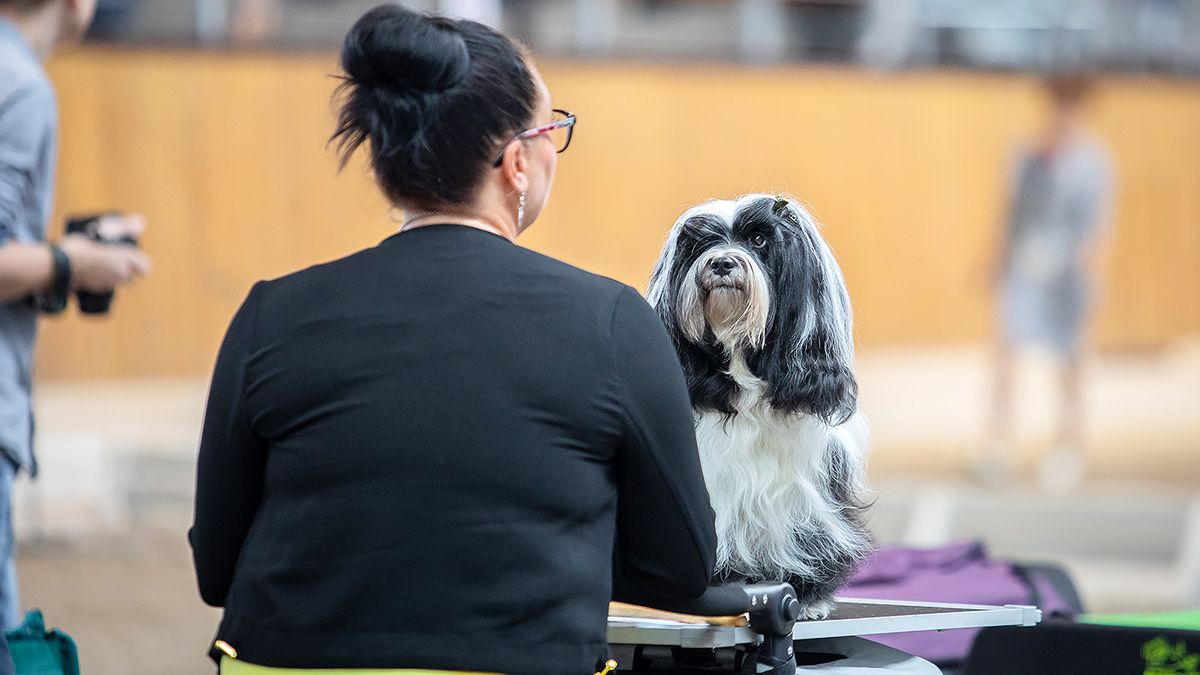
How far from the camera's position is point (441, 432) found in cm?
141

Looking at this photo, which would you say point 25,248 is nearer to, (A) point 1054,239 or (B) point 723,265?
(B) point 723,265

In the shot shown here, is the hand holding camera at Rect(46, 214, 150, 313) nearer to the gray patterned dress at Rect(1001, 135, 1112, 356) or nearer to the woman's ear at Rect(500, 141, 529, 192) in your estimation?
the woman's ear at Rect(500, 141, 529, 192)

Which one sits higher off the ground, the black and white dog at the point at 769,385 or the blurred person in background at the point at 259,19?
the blurred person in background at the point at 259,19

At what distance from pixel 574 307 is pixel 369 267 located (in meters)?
0.22

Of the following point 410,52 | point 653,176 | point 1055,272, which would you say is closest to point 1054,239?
point 1055,272

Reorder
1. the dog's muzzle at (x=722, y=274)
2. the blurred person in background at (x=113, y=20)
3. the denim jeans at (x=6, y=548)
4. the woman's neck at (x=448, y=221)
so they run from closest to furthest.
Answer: the woman's neck at (x=448, y=221) < the dog's muzzle at (x=722, y=274) < the denim jeans at (x=6, y=548) < the blurred person in background at (x=113, y=20)

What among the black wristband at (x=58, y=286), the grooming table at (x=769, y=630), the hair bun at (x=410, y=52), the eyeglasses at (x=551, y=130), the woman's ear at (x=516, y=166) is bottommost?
the grooming table at (x=769, y=630)

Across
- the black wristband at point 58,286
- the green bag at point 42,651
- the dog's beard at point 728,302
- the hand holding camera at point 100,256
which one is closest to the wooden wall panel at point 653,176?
the hand holding camera at point 100,256

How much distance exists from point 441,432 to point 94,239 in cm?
110

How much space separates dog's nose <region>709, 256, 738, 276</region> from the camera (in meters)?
1.77

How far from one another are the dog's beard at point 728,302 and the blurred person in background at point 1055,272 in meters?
5.29

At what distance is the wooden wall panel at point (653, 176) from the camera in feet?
24.7

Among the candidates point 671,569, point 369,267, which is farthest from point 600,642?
point 369,267

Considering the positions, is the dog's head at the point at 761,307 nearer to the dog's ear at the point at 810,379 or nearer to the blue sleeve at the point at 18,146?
the dog's ear at the point at 810,379
